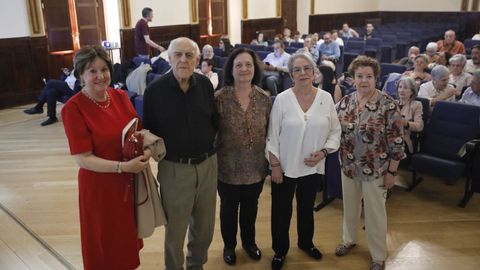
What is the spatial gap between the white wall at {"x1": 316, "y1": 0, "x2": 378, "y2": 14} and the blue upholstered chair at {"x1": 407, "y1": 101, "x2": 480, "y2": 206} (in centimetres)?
1213

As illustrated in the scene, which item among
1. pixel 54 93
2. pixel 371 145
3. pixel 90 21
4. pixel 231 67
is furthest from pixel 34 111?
pixel 371 145

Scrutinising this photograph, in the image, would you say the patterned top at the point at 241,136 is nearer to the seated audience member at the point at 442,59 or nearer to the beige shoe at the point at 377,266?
the beige shoe at the point at 377,266

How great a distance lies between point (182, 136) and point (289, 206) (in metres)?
0.90

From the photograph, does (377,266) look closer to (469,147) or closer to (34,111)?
(469,147)

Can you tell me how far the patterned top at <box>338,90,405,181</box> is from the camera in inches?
99.3

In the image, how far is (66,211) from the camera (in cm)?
375

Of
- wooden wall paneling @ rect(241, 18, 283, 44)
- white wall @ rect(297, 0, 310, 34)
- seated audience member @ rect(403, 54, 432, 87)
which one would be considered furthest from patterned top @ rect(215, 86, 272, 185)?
white wall @ rect(297, 0, 310, 34)

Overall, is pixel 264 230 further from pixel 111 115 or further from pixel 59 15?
pixel 59 15

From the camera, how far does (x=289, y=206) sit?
8.89ft

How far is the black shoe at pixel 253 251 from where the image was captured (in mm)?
2920

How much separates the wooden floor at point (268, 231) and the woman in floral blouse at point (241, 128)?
648 millimetres

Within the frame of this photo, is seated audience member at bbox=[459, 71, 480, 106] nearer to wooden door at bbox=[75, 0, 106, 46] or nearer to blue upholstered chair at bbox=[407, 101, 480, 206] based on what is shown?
blue upholstered chair at bbox=[407, 101, 480, 206]

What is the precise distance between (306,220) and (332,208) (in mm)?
973

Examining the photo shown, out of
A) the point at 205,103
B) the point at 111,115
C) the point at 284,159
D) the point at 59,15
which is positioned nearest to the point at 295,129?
the point at 284,159
